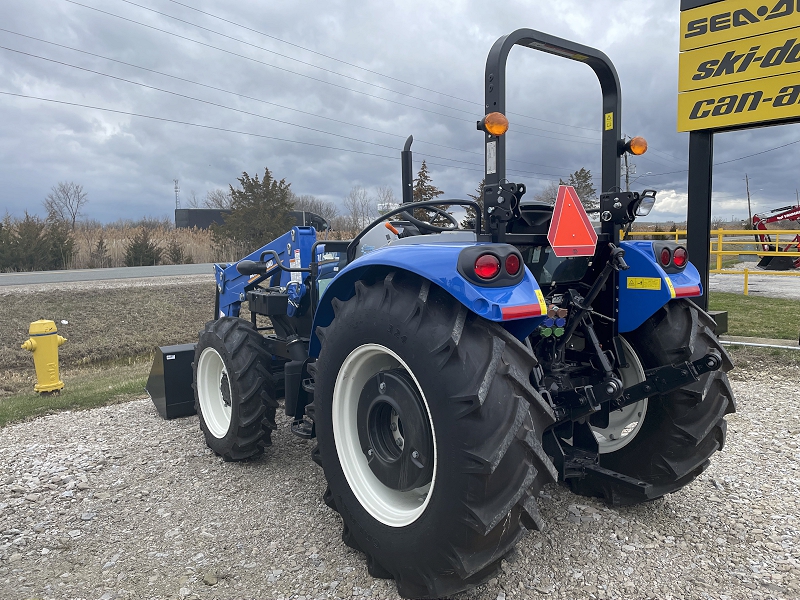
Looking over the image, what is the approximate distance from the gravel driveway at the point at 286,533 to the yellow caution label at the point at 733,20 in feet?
14.0

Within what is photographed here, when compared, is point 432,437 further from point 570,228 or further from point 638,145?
point 638,145

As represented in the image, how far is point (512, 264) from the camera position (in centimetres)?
216

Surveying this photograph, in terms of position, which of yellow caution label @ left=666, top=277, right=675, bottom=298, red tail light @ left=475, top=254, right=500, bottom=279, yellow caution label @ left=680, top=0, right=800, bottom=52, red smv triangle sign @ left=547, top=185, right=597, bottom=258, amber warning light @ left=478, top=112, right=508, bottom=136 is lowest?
yellow caution label @ left=666, top=277, right=675, bottom=298

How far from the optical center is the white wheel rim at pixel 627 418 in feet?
9.87

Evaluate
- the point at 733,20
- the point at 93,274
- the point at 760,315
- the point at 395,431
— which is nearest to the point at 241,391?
the point at 395,431

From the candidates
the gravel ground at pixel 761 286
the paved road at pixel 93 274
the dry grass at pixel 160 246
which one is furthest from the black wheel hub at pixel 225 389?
the dry grass at pixel 160 246

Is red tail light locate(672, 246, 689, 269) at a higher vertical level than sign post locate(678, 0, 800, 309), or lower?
lower

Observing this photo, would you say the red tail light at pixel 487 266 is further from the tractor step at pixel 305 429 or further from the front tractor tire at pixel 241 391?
the front tractor tire at pixel 241 391

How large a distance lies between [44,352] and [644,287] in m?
6.36

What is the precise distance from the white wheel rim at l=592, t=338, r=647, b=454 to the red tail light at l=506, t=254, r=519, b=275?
3.83 feet

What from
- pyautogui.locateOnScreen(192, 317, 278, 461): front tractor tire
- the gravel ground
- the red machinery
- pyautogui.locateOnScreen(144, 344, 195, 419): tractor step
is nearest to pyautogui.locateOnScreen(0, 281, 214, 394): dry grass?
pyautogui.locateOnScreen(144, 344, 195, 419): tractor step

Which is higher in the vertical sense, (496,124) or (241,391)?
(496,124)

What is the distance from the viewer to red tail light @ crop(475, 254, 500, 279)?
211 cm

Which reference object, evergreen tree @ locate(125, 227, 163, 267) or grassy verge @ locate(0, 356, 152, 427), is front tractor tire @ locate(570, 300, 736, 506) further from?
evergreen tree @ locate(125, 227, 163, 267)
